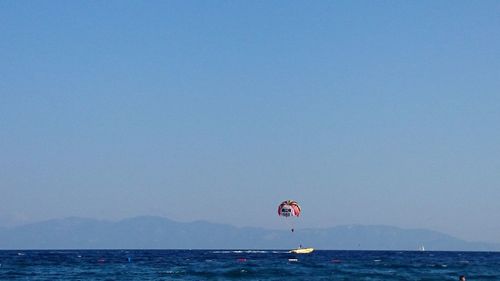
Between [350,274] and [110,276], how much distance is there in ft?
88.9

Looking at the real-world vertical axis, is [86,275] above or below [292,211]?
below

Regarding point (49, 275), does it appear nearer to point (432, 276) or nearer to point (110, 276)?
point (110, 276)

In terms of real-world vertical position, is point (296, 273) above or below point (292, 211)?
below

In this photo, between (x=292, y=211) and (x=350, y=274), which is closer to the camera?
(x=350, y=274)

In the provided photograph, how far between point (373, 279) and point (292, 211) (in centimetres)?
2343

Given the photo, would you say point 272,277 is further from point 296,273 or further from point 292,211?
point 292,211

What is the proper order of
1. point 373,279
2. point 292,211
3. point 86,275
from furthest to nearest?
point 292,211 < point 86,275 < point 373,279

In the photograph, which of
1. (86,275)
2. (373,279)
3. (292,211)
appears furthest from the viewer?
(292,211)

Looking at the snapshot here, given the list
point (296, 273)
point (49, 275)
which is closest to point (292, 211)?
point (296, 273)

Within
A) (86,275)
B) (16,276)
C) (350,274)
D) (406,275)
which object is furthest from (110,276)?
(406,275)

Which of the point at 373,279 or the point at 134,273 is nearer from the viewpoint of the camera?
the point at 373,279

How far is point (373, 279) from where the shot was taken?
81.0 m

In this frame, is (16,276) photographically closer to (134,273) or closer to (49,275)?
(49,275)

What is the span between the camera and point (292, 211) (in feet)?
337
